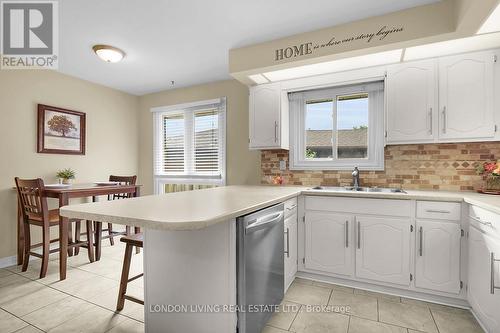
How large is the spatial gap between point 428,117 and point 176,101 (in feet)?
11.7

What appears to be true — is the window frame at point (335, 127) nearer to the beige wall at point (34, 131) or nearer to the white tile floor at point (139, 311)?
the white tile floor at point (139, 311)

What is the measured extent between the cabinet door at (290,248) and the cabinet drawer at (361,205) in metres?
0.26

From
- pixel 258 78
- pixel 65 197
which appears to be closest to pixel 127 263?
pixel 65 197

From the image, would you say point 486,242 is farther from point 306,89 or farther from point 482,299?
point 306,89

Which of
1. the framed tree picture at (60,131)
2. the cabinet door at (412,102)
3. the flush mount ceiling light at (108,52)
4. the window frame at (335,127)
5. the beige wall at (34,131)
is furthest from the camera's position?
→ the framed tree picture at (60,131)

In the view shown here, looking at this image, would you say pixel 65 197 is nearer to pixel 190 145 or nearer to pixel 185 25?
pixel 190 145

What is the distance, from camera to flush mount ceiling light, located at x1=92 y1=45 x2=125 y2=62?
2668 mm

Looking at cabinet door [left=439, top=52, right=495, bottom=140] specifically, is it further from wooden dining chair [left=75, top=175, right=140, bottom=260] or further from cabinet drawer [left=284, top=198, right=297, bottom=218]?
wooden dining chair [left=75, top=175, right=140, bottom=260]

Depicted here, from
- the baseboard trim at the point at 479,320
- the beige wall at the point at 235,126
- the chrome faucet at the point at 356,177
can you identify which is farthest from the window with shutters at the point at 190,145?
the baseboard trim at the point at 479,320

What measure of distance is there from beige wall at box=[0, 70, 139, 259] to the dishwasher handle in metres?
3.21

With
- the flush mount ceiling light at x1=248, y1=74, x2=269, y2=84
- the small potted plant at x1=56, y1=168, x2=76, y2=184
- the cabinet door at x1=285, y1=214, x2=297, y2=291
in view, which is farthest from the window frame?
the small potted plant at x1=56, y1=168, x2=76, y2=184

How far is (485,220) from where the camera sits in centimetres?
168

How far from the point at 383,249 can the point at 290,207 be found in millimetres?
900

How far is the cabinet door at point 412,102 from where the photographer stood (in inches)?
91.7
